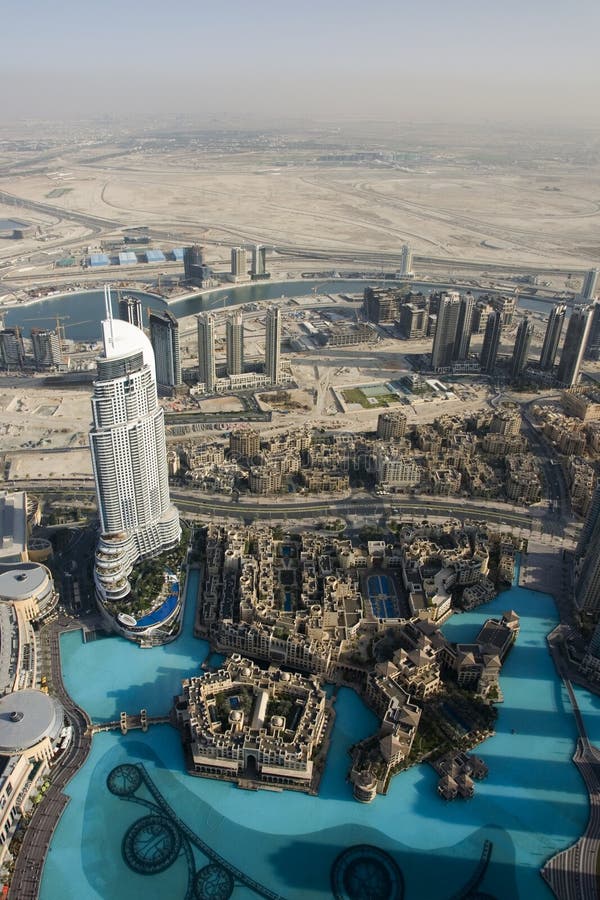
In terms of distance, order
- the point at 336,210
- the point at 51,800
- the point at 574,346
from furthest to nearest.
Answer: the point at 336,210 → the point at 574,346 → the point at 51,800

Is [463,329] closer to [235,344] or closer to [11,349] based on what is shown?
[235,344]

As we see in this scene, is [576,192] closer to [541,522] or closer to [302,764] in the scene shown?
[541,522]

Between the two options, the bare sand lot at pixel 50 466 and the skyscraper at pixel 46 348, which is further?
the skyscraper at pixel 46 348

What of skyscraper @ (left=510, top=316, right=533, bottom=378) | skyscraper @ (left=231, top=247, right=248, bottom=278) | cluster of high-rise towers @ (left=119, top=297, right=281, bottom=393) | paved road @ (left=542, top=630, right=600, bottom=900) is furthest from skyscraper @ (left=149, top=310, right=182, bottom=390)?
paved road @ (left=542, top=630, right=600, bottom=900)

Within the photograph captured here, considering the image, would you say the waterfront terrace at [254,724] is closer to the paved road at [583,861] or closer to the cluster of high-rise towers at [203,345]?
the paved road at [583,861]

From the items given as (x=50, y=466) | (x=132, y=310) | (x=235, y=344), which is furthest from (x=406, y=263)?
(x=50, y=466)

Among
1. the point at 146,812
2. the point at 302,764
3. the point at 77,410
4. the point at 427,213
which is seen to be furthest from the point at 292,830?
the point at 427,213

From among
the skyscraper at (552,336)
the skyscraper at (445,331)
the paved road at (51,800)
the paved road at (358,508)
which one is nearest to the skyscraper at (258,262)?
the skyscraper at (445,331)
